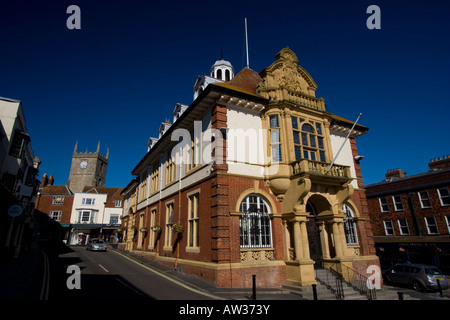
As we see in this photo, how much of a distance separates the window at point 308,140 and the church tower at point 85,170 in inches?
3652

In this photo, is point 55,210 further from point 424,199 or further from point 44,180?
point 424,199

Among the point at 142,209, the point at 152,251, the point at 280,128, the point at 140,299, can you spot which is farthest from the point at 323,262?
the point at 142,209

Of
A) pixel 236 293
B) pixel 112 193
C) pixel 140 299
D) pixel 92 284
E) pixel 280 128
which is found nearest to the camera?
pixel 140 299

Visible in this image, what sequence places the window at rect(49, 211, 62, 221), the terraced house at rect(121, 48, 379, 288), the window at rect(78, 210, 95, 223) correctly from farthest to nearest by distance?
the window at rect(78, 210, 95, 223) → the window at rect(49, 211, 62, 221) → the terraced house at rect(121, 48, 379, 288)

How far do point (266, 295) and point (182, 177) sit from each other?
9.30m

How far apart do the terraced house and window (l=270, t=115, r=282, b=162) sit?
60 millimetres

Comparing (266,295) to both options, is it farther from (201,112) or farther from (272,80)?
(272,80)

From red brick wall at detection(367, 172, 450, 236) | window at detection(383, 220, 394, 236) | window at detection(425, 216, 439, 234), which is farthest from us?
window at detection(383, 220, 394, 236)

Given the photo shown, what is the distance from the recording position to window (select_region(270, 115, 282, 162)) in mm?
14516

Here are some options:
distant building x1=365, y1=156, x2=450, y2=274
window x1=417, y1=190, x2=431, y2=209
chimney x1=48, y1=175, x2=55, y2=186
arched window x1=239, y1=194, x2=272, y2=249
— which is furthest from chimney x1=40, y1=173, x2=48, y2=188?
window x1=417, y1=190, x2=431, y2=209

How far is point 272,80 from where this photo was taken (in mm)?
16344

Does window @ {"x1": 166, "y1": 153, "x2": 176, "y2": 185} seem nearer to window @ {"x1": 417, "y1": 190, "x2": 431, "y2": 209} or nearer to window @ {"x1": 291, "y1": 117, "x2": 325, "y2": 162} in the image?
window @ {"x1": 291, "y1": 117, "x2": 325, "y2": 162}

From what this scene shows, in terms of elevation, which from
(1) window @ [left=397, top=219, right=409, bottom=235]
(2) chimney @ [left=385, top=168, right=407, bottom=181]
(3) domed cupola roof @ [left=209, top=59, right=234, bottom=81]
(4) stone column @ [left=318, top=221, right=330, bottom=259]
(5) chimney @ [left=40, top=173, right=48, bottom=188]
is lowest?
(4) stone column @ [left=318, top=221, right=330, bottom=259]

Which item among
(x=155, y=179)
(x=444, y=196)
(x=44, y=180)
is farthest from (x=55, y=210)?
(x=444, y=196)
